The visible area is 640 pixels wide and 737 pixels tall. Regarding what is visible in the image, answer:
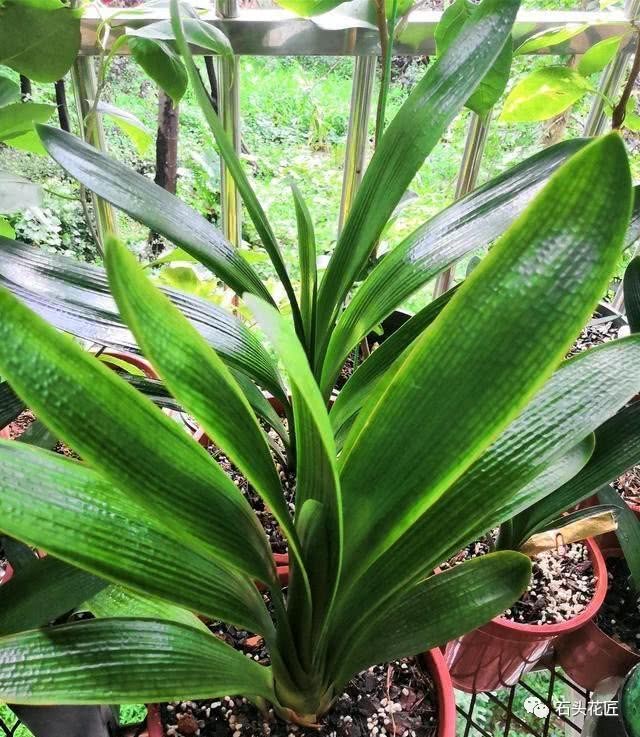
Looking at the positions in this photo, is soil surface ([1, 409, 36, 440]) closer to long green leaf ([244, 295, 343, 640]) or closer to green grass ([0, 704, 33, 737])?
green grass ([0, 704, 33, 737])

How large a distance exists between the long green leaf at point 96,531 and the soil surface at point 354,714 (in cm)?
22

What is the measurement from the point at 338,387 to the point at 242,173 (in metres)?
0.44

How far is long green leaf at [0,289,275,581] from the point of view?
0.30 meters

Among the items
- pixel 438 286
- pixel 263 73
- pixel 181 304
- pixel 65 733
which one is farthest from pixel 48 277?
pixel 438 286

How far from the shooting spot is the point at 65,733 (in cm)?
59

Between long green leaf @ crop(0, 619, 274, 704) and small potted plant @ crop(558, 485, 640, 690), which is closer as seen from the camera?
long green leaf @ crop(0, 619, 274, 704)

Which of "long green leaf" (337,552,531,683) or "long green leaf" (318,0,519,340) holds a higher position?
"long green leaf" (318,0,519,340)

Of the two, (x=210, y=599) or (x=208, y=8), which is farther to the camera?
(x=208, y=8)

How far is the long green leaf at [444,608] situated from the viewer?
452mm

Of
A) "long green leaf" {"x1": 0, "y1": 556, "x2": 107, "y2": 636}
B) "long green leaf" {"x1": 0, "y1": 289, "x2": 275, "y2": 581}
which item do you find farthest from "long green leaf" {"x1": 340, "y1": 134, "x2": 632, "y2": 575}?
"long green leaf" {"x1": 0, "y1": 556, "x2": 107, "y2": 636}

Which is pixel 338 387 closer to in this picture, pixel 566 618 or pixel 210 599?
pixel 566 618

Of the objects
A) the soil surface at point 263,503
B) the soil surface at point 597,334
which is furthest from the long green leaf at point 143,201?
the soil surface at point 597,334

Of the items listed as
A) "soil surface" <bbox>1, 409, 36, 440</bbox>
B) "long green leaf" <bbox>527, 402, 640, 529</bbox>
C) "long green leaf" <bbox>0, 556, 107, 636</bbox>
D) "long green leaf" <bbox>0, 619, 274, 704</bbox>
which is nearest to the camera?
"long green leaf" <bbox>0, 619, 274, 704</bbox>

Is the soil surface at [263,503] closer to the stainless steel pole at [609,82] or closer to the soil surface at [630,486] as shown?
the soil surface at [630,486]
